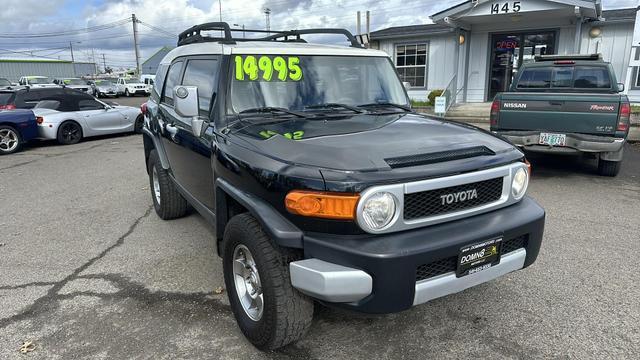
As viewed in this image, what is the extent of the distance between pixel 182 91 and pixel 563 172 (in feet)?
22.2

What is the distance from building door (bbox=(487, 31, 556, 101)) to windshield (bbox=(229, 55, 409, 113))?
12266mm

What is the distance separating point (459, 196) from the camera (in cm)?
256

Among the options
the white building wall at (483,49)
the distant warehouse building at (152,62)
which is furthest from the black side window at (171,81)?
the distant warehouse building at (152,62)

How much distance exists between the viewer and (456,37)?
15.3 m

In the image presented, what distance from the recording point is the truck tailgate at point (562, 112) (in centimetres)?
641

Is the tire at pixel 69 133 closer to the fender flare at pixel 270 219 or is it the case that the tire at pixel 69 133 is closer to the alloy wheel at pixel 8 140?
the alloy wheel at pixel 8 140

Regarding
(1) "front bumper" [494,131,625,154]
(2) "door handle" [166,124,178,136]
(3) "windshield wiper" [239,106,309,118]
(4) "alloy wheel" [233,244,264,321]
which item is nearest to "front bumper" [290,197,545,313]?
(4) "alloy wheel" [233,244,264,321]

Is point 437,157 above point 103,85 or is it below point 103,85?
above

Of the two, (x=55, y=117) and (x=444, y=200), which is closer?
(x=444, y=200)

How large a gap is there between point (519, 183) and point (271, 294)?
66.4 inches

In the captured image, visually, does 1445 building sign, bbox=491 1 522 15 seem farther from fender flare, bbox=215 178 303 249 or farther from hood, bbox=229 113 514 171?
fender flare, bbox=215 178 303 249

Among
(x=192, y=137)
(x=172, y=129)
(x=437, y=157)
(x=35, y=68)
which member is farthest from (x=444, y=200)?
(x=35, y=68)

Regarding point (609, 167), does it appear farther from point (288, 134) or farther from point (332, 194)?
point (332, 194)

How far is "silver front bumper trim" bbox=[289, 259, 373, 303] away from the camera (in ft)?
7.24
